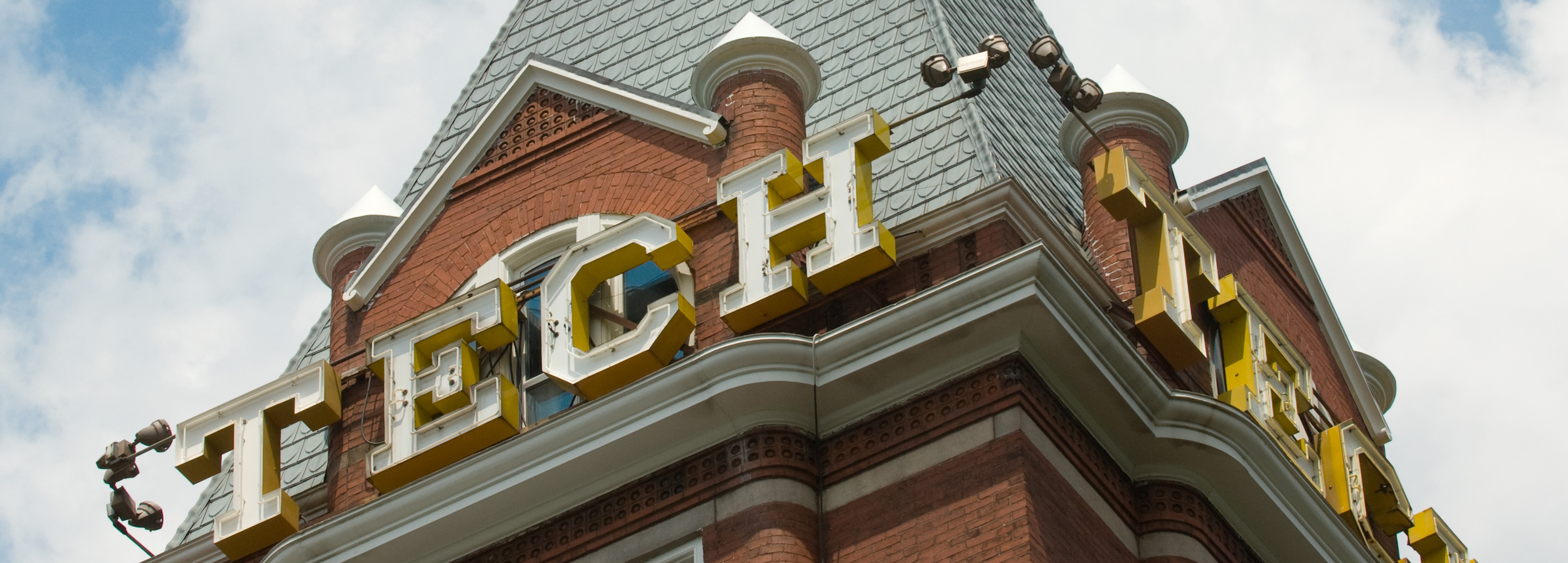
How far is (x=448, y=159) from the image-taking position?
77.3 feet

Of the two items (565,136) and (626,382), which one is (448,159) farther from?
(626,382)

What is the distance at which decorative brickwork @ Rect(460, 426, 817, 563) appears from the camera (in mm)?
18984

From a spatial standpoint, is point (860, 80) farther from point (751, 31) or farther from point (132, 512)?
point (132, 512)

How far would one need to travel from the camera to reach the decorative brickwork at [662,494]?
1898 centimetres

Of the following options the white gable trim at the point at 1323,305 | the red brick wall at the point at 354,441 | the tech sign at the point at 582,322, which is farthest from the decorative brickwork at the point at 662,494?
the white gable trim at the point at 1323,305

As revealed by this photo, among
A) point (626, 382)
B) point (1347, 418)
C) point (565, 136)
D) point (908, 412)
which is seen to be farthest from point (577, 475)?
point (1347, 418)

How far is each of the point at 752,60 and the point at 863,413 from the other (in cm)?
428

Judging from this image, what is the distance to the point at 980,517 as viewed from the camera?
1786 centimetres

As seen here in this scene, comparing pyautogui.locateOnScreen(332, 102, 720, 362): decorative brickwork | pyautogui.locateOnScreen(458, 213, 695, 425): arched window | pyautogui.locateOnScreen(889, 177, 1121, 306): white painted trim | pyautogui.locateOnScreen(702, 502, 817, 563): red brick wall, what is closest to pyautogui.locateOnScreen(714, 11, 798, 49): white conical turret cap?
pyautogui.locateOnScreen(332, 102, 720, 362): decorative brickwork

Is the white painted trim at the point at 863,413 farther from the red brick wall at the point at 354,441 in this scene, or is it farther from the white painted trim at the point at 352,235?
the white painted trim at the point at 352,235

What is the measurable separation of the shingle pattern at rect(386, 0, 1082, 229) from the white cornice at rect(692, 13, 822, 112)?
1.10 meters

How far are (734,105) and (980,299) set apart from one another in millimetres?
4103

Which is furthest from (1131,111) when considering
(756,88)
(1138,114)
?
(756,88)

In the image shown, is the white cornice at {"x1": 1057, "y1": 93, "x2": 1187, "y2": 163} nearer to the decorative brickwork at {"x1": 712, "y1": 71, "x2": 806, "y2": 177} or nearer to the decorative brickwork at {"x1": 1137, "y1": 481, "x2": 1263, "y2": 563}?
the decorative brickwork at {"x1": 712, "y1": 71, "x2": 806, "y2": 177}
